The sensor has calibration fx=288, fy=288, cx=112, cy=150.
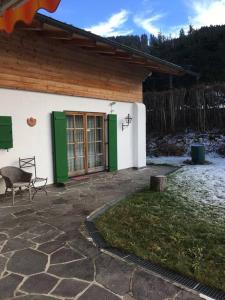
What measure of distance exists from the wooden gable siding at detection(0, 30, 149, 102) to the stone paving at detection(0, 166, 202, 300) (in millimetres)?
2745

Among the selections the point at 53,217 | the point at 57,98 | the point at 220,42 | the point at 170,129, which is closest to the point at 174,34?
the point at 220,42

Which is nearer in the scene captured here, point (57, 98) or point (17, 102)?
point (17, 102)

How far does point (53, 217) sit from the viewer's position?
15.5 ft

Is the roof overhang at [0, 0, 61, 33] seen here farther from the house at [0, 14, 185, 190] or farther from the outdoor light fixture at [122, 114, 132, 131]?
the outdoor light fixture at [122, 114, 132, 131]

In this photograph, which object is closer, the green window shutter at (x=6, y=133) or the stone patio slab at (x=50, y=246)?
the stone patio slab at (x=50, y=246)

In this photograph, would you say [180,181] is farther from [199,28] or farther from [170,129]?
[199,28]

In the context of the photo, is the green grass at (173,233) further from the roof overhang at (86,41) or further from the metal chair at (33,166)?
the roof overhang at (86,41)

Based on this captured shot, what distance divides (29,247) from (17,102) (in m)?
3.55

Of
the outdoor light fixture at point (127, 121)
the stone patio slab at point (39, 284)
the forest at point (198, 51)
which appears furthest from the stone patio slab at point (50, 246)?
the forest at point (198, 51)

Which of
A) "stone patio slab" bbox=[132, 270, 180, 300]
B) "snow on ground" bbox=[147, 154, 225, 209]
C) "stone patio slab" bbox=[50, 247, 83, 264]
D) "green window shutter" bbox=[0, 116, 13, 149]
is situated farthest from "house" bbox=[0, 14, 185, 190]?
Answer: "stone patio slab" bbox=[132, 270, 180, 300]

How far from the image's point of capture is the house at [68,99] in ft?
19.9

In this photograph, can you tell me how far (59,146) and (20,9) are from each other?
15.0 ft

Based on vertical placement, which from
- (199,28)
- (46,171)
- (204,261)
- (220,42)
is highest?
(199,28)

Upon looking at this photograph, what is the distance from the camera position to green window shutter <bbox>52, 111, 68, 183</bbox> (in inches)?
274
